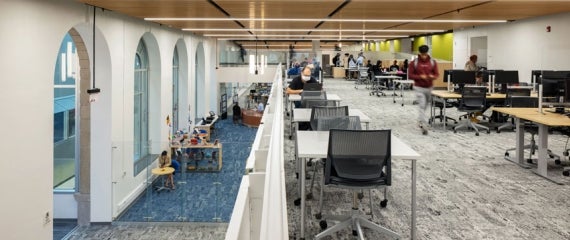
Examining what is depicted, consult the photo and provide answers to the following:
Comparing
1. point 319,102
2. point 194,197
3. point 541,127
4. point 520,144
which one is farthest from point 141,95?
point 541,127

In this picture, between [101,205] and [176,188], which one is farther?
[101,205]

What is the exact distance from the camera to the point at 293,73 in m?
18.7

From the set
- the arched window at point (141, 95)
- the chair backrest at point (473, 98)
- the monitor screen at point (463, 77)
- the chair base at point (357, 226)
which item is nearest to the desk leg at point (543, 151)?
the chair base at point (357, 226)

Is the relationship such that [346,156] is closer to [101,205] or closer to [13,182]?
[13,182]

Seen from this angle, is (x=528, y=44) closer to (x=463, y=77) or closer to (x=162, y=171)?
(x=463, y=77)

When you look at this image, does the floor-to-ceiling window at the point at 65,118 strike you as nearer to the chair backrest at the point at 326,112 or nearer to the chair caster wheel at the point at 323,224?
the chair backrest at the point at 326,112

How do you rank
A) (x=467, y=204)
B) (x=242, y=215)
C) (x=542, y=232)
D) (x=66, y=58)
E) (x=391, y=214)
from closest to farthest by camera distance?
1. (x=242, y=215)
2. (x=542, y=232)
3. (x=391, y=214)
4. (x=467, y=204)
5. (x=66, y=58)

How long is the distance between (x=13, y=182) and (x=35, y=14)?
2177 mm

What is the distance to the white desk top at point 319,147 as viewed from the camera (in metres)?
4.22

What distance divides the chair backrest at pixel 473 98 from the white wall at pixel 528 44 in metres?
2.42

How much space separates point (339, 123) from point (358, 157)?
1.53 m

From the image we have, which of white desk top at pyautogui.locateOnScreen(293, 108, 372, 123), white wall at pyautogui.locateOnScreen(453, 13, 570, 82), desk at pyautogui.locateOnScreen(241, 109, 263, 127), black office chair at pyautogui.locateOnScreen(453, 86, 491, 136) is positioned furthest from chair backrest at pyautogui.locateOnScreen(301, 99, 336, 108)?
desk at pyautogui.locateOnScreen(241, 109, 263, 127)

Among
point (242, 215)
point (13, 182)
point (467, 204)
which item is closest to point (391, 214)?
point (467, 204)

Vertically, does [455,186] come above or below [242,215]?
below
